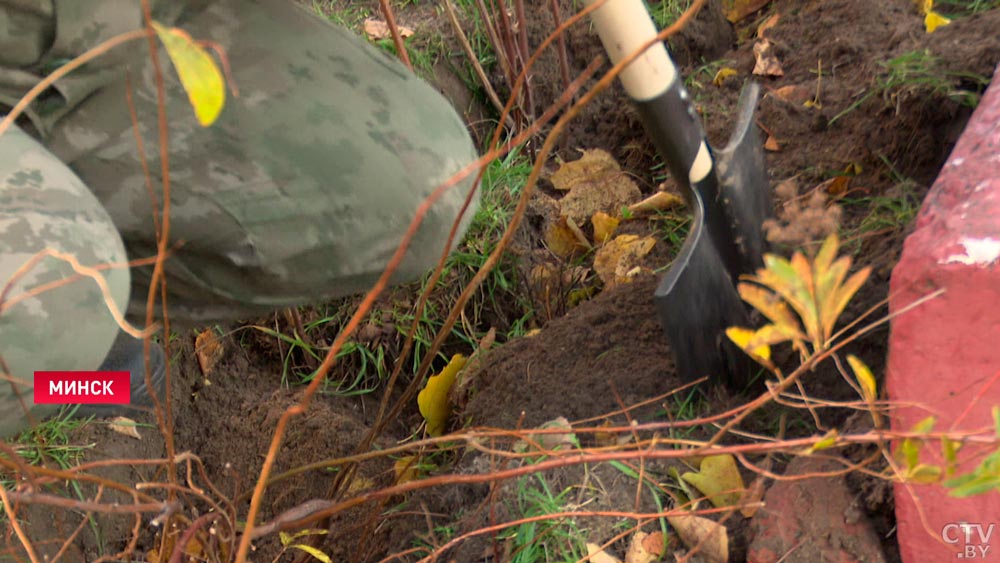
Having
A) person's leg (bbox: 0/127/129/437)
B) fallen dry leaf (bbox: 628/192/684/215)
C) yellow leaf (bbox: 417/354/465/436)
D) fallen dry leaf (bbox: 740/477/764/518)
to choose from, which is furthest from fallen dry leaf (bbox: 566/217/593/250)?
person's leg (bbox: 0/127/129/437)

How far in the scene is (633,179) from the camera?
93.4 inches

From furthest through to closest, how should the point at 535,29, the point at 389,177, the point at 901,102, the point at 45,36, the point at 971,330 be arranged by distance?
the point at 535,29 < the point at 901,102 < the point at 389,177 < the point at 45,36 < the point at 971,330

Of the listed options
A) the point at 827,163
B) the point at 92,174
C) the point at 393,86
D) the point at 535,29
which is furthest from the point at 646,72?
the point at 535,29

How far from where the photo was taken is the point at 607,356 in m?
1.72

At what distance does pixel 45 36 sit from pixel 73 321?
44 cm

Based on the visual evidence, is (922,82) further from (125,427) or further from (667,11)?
(125,427)

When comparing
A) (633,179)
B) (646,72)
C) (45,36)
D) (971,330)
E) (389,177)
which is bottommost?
(633,179)

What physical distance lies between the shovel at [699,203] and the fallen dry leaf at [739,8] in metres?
0.93

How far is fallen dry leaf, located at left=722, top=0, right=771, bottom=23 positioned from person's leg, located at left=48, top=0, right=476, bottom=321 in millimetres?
1348

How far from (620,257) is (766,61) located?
26.0 inches

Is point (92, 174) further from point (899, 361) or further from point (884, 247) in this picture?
point (884, 247)

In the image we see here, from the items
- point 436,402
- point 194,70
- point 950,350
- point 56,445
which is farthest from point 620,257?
point 194,70

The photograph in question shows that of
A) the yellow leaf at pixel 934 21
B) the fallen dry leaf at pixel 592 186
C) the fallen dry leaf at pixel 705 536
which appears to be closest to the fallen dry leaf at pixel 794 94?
the yellow leaf at pixel 934 21

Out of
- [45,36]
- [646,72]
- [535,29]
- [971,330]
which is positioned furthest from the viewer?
[535,29]
